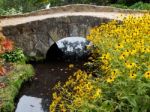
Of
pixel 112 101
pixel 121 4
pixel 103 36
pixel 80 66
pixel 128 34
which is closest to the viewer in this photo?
pixel 112 101

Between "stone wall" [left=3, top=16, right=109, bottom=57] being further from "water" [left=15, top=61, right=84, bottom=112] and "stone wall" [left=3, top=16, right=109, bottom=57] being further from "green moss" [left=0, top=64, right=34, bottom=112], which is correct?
"green moss" [left=0, top=64, right=34, bottom=112]

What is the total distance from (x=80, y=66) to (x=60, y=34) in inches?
50.7

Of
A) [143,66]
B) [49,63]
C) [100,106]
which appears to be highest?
[143,66]

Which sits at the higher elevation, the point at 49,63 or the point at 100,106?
the point at 100,106

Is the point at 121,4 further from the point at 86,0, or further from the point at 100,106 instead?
the point at 100,106

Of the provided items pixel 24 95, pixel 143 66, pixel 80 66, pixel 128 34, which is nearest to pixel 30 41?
pixel 80 66

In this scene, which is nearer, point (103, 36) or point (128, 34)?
point (128, 34)

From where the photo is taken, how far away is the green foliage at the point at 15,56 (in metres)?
14.0

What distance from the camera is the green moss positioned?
1059 centimetres

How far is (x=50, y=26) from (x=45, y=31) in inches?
10.9

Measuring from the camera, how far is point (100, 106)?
22.1ft

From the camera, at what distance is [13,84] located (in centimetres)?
1185

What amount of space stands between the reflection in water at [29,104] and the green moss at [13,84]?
0.88 feet

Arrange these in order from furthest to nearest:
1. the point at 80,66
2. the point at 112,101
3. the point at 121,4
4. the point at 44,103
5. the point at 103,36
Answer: the point at 121,4, the point at 80,66, the point at 44,103, the point at 103,36, the point at 112,101
